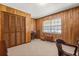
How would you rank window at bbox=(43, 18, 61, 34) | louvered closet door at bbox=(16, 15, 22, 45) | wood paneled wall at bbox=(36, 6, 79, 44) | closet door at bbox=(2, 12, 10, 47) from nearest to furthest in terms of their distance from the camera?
window at bbox=(43, 18, 61, 34)
wood paneled wall at bbox=(36, 6, 79, 44)
closet door at bbox=(2, 12, 10, 47)
louvered closet door at bbox=(16, 15, 22, 45)

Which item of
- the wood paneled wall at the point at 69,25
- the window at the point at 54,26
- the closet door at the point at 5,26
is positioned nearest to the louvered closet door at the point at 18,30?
the closet door at the point at 5,26

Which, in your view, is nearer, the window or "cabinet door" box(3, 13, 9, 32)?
the window


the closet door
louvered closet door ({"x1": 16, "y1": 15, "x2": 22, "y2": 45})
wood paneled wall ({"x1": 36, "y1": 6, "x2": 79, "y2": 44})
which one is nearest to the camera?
wood paneled wall ({"x1": 36, "y1": 6, "x2": 79, "y2": 44})

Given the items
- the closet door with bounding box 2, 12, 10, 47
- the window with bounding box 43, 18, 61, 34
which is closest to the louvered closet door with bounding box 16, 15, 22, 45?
the closet door with bounding box 2, 12, 10, 47

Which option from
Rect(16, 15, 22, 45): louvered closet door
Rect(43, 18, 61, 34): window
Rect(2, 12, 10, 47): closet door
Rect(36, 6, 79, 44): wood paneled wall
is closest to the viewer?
Rect(43, 18, 61, 34): window

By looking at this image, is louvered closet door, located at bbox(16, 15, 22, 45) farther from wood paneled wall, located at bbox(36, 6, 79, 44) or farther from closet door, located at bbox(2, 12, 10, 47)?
wood paneled wall, located at bbox(36, 6, 79, 44)

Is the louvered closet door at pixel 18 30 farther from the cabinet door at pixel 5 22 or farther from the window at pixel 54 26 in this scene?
the window at pixel 54 26

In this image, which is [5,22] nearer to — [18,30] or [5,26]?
[5,26]

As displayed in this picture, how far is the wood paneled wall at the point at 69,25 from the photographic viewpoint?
2.38 metres

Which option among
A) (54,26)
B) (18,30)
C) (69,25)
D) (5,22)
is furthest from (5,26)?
(69,25)

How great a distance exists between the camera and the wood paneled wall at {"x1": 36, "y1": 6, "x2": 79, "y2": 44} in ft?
7.80

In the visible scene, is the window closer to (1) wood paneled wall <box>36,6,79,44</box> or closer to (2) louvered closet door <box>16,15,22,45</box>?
(1) wood paneled wall <box>36,6,79,44</box>

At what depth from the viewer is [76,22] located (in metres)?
2.76

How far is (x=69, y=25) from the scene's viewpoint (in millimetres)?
2654
